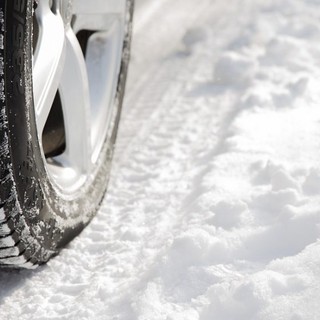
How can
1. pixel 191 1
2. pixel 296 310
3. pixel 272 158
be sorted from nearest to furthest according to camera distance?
pixel 296 310 → pixel 272 158 → pixel 191 1

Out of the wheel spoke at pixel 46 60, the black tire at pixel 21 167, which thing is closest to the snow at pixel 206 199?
the black tire at pixel 21 167

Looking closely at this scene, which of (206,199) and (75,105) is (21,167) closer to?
(75,105)

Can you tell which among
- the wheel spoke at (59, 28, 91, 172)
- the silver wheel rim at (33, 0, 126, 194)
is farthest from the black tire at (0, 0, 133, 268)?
the wheel spoke at (59, 28, 91, 172)

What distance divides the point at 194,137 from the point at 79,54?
0.73m

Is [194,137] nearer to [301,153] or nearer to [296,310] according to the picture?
[301,153]

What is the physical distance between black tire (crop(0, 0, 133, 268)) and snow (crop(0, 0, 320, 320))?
0.59ft

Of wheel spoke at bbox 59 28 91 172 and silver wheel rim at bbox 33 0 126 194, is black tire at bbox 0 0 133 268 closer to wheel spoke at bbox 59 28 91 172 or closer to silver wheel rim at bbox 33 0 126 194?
silver wheel rim at bbox 33 0 126 194

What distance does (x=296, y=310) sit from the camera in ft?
4.89

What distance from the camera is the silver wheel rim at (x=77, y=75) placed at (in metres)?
1.68

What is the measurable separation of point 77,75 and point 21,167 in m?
0.48

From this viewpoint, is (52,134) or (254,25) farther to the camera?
(254,25)

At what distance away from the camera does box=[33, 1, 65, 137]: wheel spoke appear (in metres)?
1.63

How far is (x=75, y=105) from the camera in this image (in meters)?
1.93

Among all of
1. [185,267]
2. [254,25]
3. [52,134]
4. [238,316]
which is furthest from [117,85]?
[254,25]
